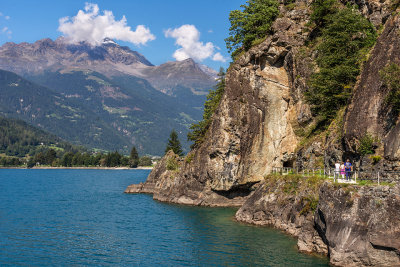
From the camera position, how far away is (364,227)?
98.4ft

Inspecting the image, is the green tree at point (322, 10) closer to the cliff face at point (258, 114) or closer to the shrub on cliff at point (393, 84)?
the cliff face at point (258, 114)

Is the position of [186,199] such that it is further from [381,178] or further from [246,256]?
[381,178]

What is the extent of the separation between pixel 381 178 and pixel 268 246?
15808mm

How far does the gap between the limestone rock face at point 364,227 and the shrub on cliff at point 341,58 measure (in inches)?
787

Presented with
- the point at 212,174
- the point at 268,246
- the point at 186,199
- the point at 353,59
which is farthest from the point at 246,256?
the point at 186,199

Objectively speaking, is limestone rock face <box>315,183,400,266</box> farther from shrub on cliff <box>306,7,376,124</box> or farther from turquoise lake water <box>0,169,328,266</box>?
shrub on cliff <box>306,7,376,124</box>

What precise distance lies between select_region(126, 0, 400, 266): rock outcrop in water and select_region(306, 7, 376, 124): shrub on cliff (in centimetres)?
304

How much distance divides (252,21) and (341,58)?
86.2ft

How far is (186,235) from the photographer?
49.4 metres

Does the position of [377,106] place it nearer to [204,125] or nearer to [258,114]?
[258,114]

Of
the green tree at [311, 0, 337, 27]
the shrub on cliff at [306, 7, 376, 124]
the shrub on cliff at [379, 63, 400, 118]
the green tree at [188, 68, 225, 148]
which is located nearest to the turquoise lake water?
the shrub on cliff at [379, 63, 400, 118]

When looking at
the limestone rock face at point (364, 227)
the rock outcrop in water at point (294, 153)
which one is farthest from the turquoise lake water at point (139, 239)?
the rock outcrop in water at point (294, 153)

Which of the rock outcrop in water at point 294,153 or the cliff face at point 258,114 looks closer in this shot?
the rock outcrop in water at point 294,153

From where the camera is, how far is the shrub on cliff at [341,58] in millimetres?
48375
